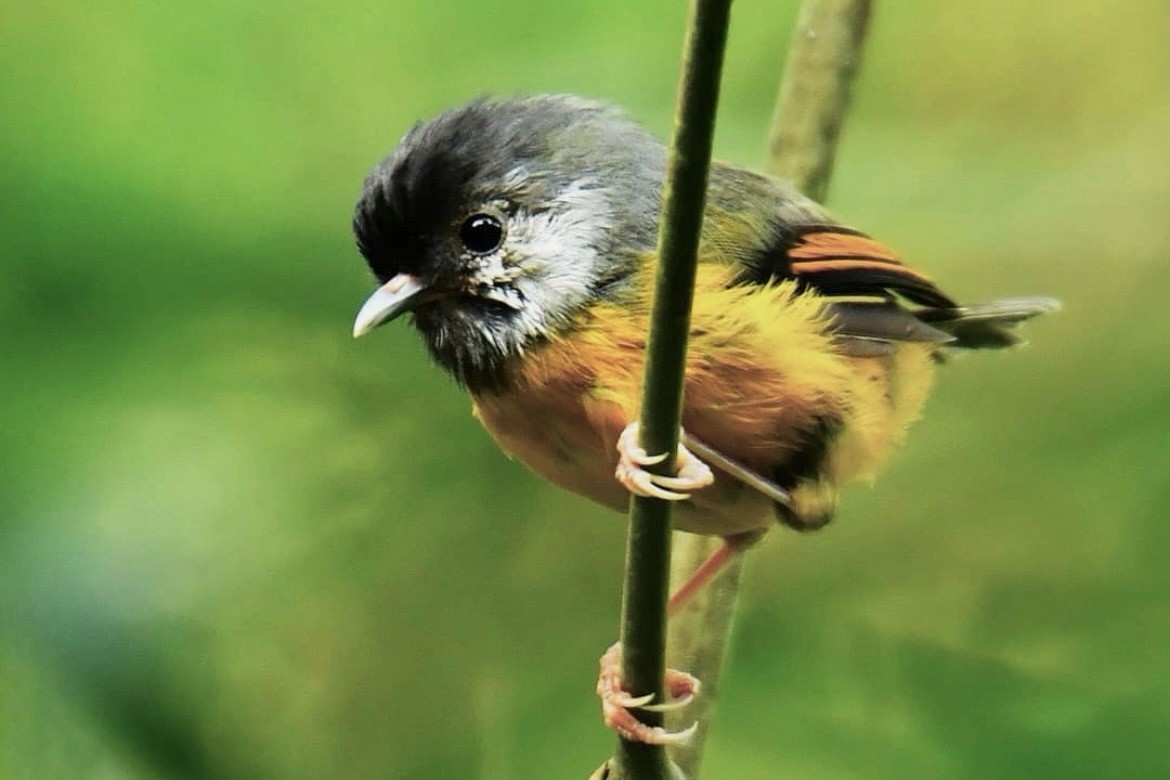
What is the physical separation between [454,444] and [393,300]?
1.86 feet

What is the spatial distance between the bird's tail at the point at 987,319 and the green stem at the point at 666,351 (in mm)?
691

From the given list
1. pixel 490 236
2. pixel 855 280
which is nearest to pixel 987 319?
pixel 855 280

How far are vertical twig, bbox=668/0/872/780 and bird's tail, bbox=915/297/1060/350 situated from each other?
0.22 metres

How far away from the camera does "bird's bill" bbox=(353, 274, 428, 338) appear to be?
1.15 metres

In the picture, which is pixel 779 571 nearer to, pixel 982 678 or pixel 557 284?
pixel 982 678

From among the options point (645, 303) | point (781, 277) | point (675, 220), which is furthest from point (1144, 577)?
point (675, 220)

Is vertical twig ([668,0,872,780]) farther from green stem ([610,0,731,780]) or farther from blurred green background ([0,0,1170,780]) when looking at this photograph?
green stem ([610,0,731,780])

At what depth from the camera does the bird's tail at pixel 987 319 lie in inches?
58.7

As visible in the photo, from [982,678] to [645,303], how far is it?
946 millimetres

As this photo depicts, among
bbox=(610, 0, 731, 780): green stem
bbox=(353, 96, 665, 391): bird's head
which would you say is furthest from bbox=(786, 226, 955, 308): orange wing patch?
bbox=(610, 0, 731, 780): green stem

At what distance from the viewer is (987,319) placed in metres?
1.54

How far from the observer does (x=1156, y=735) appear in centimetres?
177

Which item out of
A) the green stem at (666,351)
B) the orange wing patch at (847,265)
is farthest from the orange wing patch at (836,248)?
the green stem at (666,351)

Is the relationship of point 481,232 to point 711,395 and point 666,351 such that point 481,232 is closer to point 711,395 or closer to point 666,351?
point 711,395
